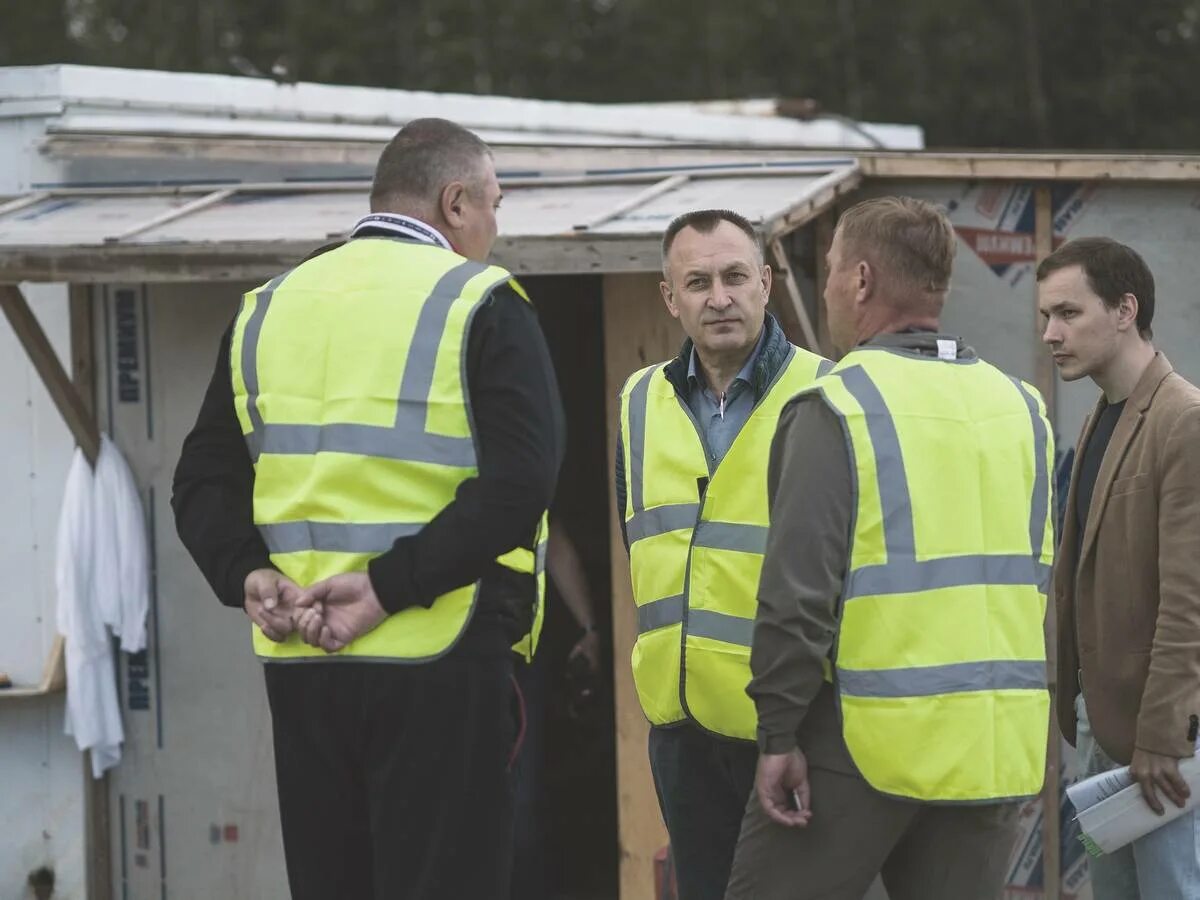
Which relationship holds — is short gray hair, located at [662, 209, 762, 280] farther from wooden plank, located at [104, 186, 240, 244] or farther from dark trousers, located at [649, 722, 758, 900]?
wooden plank, located at [104, 186, 240, 244]

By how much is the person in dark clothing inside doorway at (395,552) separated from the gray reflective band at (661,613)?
0.79m

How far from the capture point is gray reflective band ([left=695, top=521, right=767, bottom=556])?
4.02 m

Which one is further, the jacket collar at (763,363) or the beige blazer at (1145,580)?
the jacket collar at (763,363)

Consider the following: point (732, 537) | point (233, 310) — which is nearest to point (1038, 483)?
point (732, 537)

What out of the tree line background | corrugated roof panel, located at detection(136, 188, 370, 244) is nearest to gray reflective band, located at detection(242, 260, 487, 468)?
corrugated roof panel, located at detection(136, 188, 370, 244)

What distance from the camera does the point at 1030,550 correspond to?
3488 mm

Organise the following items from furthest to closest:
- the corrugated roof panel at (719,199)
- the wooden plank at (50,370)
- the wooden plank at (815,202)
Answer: the wooden plank at (50,370), the corrugated roof panel at (719,199), the wooden plank at (815,202)

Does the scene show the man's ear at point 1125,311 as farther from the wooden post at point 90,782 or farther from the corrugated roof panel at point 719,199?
the wooden post at point 90,782

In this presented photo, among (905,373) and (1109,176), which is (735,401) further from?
(1109,176)

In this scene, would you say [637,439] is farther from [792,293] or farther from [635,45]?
[635,45]

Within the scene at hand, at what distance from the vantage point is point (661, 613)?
4211 mm

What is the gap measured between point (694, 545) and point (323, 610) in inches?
43.1

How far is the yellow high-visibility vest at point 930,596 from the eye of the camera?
3.35 meters

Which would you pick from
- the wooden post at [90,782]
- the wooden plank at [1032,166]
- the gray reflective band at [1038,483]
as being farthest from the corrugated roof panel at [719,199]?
the wooden post at [90,782]
